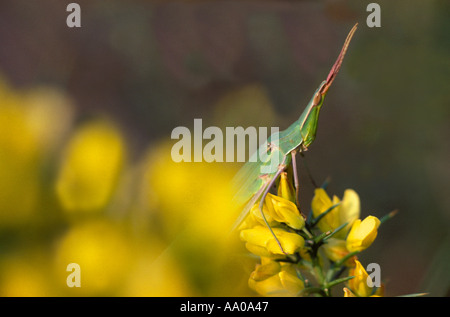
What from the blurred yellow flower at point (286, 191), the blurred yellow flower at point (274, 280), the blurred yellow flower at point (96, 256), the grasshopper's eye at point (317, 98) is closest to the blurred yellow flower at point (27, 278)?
the blurred yellow flower at point (96, 256)

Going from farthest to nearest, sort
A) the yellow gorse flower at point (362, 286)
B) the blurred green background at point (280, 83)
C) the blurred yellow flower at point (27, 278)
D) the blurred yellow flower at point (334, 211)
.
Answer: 1. the blurred green background at point (280, 83)
2. the blurred yellow flower at point (334, 211)
3. the yellow gorse flower at point (362, 286)
4. the blurred yellow flower at point (27, 278)

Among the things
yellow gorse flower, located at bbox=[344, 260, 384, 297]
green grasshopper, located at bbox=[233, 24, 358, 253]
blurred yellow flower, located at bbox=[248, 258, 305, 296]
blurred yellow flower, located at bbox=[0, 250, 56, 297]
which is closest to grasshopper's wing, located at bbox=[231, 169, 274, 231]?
green grasshopper, located at bbox=[233, 24, 358, 253]

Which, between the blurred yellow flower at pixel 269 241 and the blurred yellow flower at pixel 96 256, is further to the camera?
the blurred yellow flower at pixel 269 241

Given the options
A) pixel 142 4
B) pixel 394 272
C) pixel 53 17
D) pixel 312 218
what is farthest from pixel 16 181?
pixel 142 4

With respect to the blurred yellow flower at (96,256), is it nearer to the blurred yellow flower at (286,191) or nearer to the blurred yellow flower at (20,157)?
the blurred yellow flower at (20,157)

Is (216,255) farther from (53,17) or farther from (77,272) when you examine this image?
(53,17)
